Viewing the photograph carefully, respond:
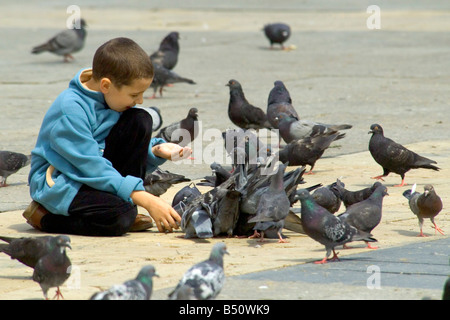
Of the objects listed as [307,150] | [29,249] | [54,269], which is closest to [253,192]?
[29,249]

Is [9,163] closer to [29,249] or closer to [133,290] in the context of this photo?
[29,249]

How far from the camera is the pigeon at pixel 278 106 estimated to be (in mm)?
11172

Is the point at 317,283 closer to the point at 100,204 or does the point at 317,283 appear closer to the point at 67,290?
the point at 67,290

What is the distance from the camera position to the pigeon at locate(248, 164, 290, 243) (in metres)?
6.22

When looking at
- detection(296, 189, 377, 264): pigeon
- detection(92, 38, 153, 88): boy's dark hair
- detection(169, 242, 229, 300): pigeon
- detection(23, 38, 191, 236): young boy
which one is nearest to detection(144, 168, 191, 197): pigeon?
detection(23, 38, 191, 236): young boy

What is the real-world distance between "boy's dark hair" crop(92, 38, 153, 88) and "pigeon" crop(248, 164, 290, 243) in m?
1.11

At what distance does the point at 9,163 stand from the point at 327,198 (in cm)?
332

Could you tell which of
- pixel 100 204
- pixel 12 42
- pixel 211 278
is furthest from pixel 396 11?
pixel 211 278

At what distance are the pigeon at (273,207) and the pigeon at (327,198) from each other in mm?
701

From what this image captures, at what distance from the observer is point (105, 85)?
21.0 feet

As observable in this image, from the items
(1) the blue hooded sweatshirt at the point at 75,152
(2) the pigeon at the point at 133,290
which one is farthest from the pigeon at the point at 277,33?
(2) the pigeon at the point at 133,290

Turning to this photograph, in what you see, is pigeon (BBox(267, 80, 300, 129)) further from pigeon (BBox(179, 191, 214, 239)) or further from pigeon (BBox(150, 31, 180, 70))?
pigeon (BBox(150, 31, 180, 70))

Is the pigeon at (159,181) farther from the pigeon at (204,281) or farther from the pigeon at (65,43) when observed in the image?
the pigeon at (65,43)

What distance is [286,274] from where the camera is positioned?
17.6ft
